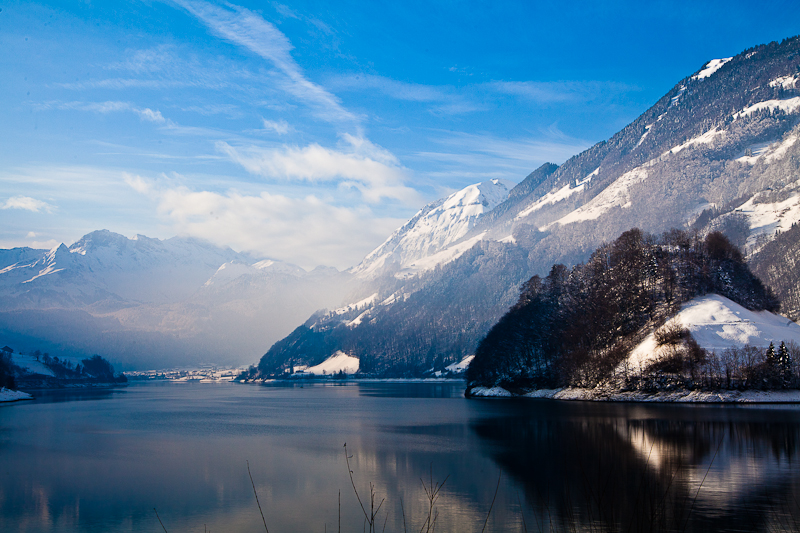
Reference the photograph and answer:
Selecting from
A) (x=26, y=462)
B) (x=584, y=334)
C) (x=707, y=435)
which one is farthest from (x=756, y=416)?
(x=26, y=462)

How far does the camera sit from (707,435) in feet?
163

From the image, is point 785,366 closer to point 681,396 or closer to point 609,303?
point 681,396

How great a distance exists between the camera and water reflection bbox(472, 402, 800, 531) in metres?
25.1

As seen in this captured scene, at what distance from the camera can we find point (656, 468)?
35.6 meters

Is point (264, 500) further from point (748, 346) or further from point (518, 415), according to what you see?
point (748, 346)

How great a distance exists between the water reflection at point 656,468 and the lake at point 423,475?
0.15 meters

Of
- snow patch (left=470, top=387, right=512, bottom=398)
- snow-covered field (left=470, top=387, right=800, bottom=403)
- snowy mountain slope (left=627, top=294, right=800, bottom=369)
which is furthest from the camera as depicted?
snow patch (left=470, top=387, right=512, bottom=398)

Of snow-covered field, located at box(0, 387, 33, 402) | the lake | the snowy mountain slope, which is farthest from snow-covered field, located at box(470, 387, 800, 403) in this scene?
snow-covered field, located at box(0, 387, 33, 402)

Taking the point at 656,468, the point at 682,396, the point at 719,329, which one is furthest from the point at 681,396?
the point at 656,468

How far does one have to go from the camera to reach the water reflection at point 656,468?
25.1 metres

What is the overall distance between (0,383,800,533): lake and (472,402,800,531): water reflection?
148 millimetres

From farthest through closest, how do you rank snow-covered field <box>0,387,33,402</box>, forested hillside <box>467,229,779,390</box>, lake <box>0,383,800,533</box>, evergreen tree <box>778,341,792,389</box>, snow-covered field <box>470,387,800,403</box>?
snow-covered field <box>0,387,33,402</box>, forested hillside <box>467,229,779,390</box>, evergreen tree <box>778,341,792,389</box>, snow-covered field <box>470,387,800,403</box>, lake <box>0,383,800,533</box>

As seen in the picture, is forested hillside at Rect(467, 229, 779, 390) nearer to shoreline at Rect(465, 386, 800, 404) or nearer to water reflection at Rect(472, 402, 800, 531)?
shoreline at Rect(465, 386, 800, 404)

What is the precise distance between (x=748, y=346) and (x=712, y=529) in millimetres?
77212
